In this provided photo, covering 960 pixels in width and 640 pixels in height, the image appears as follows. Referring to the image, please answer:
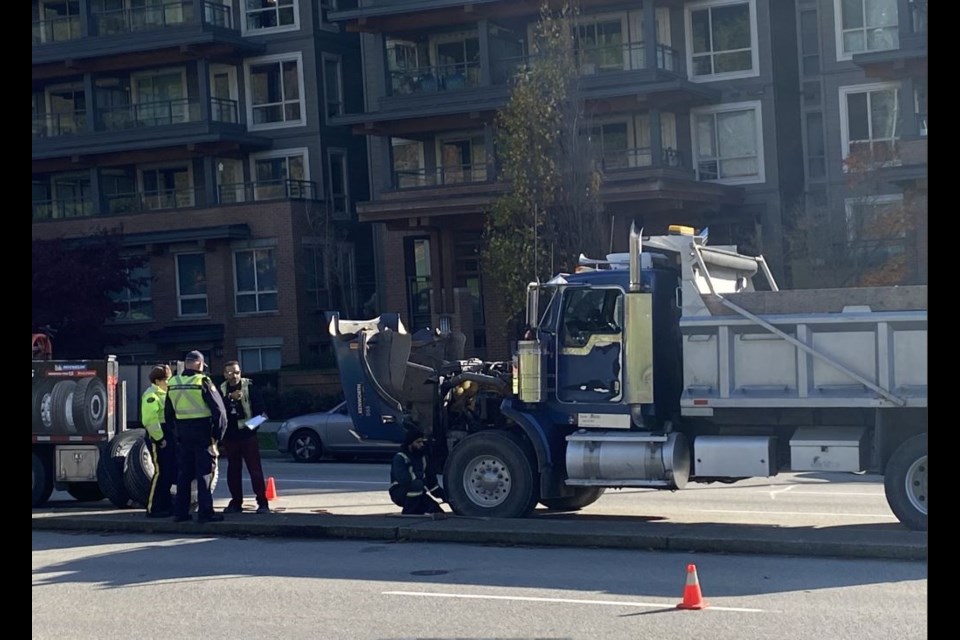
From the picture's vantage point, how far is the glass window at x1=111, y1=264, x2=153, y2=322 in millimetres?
43719

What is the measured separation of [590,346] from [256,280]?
29.5 m

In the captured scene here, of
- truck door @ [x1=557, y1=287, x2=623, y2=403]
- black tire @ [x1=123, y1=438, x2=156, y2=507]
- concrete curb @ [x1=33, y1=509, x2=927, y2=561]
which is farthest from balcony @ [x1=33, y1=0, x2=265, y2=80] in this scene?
truck door @ [x1=557, y1=287, x2=623, y2=403]

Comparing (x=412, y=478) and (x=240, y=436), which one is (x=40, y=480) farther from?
(x=412, y=478)

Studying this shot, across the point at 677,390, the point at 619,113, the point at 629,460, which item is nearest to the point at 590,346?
the point at 677,390

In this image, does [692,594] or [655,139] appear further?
[655,139]

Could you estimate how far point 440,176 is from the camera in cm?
4000

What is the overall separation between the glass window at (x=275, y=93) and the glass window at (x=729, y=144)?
13364 millimetres

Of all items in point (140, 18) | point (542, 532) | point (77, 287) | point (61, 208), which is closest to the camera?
point (542, 532)

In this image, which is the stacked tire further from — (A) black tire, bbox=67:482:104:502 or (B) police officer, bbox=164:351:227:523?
(B) police officer, bbox=164:351:227:523

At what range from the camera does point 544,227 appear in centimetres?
3058

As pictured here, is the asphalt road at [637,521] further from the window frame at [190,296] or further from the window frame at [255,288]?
the window frame at [190,296]

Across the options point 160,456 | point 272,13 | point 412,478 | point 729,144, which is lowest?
point 412,478

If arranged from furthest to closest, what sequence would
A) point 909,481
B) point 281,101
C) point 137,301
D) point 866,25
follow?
point 137,301, point 281,101, point 866,25, point 909,481
